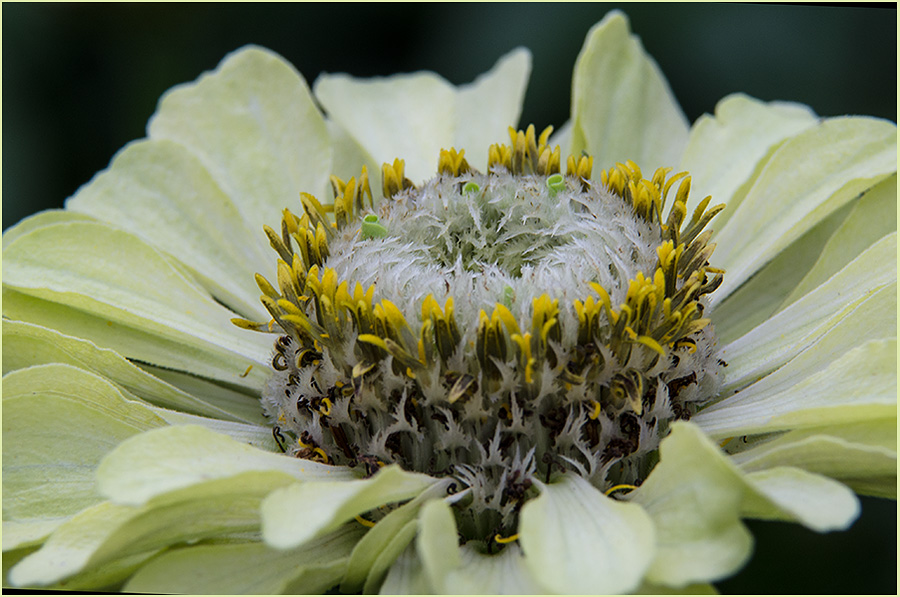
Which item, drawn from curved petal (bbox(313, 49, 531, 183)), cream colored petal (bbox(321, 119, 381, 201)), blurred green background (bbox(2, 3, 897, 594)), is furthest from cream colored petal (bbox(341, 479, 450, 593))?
blurred green background (bbox(2, 3, 897, 594))

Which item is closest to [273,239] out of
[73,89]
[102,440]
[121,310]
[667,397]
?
[121,310]

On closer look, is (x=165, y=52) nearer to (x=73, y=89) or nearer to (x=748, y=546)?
(x=73, y=89)

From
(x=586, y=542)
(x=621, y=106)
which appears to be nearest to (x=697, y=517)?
(x=586, y=542)

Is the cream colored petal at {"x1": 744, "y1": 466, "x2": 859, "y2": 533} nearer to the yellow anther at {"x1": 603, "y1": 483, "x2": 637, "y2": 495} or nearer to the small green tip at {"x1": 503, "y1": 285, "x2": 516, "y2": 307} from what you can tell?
the yellow anther at {"x1": 603, "y1": 483, "x2": 637, "y2": 495}

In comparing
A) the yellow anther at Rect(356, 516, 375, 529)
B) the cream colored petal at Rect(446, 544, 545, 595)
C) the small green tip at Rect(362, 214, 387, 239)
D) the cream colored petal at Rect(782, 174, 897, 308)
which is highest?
the small green tip at Rect(362, 214, 387, 239)

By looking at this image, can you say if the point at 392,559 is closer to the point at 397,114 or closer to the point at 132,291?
the point at 132,291
